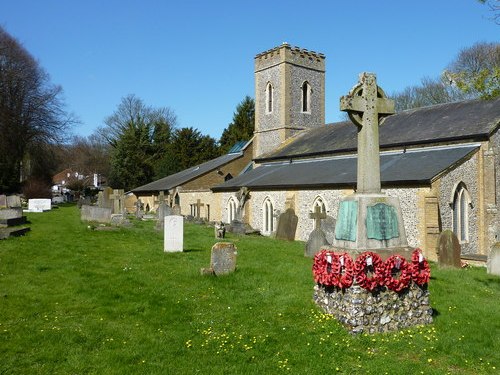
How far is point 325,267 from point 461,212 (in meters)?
12.7

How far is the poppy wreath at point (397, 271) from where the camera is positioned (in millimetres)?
6617

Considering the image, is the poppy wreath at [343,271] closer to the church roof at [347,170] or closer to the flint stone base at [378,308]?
the flint stone base at [378,308]

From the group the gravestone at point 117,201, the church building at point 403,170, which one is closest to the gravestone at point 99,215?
the gravestone at point 117,201

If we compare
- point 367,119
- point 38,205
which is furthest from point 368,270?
point 38,205

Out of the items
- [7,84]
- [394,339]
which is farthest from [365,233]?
[7,84]

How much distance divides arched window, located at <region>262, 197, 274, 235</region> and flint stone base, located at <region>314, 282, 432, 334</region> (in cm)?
1731

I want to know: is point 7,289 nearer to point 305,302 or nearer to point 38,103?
point 305,302

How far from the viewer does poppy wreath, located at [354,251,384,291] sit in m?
6.53

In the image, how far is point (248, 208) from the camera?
84.8 feet

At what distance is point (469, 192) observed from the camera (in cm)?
1767

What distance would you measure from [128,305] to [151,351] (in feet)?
6.53

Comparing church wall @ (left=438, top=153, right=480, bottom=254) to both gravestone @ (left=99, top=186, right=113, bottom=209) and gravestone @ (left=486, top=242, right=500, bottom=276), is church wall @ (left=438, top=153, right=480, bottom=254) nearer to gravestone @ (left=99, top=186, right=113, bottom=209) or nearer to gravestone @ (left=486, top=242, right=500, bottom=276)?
gravestone @ (left=486, top=242, right=500, bottom=276)

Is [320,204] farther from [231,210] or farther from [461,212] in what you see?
[231,210]

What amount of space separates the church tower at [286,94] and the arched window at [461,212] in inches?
638
